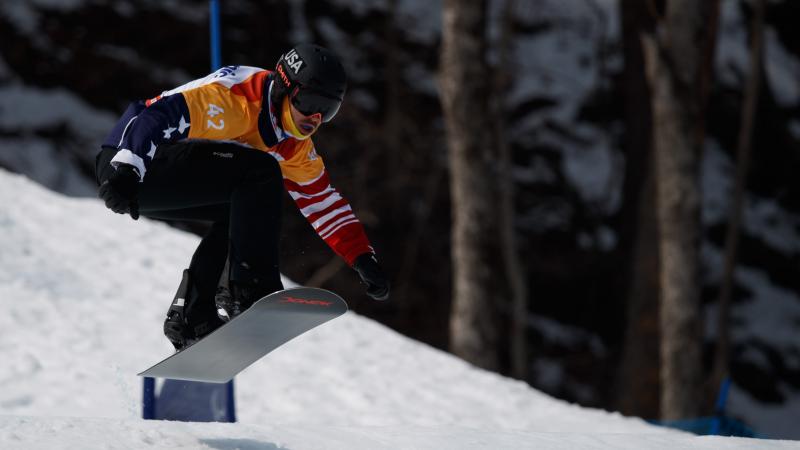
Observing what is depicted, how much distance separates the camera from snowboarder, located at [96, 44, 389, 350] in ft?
13.2

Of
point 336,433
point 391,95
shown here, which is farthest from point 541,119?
point 336,433

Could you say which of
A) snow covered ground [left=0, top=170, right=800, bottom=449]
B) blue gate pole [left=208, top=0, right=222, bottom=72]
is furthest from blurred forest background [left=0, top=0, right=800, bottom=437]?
blue gate pole [left=208, top=0, right=222, bottom=72]

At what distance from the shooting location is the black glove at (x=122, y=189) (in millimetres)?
3652

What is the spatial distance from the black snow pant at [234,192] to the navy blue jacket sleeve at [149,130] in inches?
9.4

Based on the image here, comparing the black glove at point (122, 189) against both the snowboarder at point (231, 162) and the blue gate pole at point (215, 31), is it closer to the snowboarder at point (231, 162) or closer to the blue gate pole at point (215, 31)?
the snowboarder at point (231, 162)

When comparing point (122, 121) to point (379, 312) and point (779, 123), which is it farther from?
point (779, 123)

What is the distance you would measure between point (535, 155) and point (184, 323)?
11.6 metres

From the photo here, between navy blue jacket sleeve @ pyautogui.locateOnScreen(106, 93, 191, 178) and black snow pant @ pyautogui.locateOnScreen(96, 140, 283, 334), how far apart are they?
0.79 ft

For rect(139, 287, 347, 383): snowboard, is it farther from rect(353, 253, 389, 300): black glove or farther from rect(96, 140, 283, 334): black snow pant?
rect(353, 253, 389, 300): black glove

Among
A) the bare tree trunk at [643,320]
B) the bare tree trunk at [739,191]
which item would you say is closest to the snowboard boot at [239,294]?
the bare tree trunk at [643,320]

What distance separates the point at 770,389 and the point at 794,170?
3.25 m

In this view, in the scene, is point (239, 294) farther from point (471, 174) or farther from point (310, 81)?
point (471, 174)

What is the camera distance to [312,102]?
163 inches

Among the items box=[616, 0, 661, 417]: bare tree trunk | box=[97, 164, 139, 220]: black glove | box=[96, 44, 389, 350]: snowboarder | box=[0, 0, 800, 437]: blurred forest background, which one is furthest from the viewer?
box=[0, 0, 800, 437]: blurred forest background
